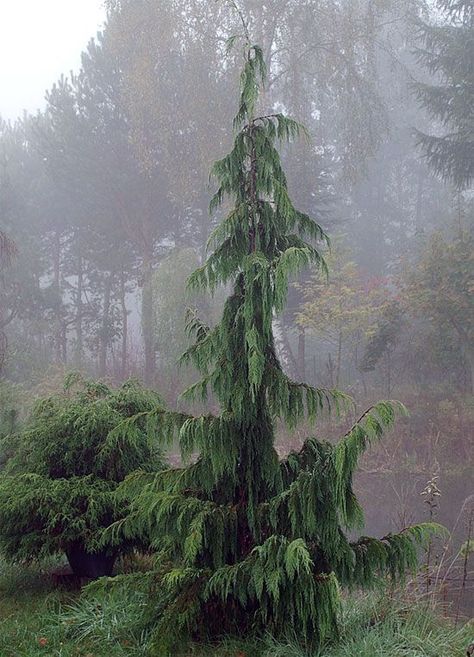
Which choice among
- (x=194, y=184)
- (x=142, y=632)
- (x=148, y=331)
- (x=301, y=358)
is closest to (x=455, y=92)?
(x=194, y=184)

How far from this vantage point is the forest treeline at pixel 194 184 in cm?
1788

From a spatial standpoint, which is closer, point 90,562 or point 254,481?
point 254,481

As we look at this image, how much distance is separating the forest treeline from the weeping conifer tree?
10.9m

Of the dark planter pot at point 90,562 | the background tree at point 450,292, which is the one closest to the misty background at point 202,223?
the background tree at point 450,292

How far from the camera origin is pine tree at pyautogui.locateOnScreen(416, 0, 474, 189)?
668 inches

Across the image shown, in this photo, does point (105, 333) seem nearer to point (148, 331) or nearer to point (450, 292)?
point (148, 331)

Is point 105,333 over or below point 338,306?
over

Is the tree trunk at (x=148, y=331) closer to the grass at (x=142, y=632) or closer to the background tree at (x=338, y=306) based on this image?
the background tree at (x=338, y=306)

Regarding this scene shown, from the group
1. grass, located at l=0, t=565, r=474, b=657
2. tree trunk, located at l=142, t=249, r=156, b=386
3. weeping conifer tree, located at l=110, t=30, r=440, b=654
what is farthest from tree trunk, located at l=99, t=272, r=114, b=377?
weeping conifer tree, located at l=110, t=30, r=440, b=654

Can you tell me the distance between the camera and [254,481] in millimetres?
4309

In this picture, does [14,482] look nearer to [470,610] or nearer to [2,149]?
[470,610]

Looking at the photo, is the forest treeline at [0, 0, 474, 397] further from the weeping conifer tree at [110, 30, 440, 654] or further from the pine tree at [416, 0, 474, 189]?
the weeping conifer tree at [110, 30, 440, 654]

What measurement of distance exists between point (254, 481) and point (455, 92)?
1611 cm

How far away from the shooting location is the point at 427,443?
15.4m
